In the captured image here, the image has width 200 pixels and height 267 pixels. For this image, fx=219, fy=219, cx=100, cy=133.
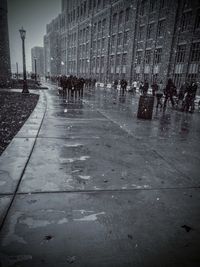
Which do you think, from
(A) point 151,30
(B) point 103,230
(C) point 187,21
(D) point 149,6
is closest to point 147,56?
(A) point 151,30

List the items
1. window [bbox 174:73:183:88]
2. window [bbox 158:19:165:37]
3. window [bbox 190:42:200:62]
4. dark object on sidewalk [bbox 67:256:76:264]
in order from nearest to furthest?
1. dark object on sidewalk [bbox 67:256:76:264]
2. window [bbox 190:42:200:62]
3. window [bbox 174:73:183:88]
4. window [bbox 158:19:165:37]

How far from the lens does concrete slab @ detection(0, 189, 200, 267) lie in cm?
209

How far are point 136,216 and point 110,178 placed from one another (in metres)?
1.09

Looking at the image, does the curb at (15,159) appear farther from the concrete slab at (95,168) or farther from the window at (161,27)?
the window at (161,27)

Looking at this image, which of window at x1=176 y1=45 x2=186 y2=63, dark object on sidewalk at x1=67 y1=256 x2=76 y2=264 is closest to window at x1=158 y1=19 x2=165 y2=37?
window at x1=176 y1=45 x2=186 y2=63

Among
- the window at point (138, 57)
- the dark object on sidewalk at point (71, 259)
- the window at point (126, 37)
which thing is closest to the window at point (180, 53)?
the window at point (138, 57)

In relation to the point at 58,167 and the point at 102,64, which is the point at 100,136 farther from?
the point at 102,64

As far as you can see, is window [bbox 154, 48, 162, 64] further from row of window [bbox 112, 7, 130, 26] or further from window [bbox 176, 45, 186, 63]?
row of window [bbox 112, 7, 130, 26]

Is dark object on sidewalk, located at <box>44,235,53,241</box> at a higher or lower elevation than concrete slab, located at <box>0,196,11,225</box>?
lower

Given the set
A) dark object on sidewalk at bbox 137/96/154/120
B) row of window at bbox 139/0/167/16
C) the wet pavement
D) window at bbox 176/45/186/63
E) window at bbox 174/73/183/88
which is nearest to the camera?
the wet pavement

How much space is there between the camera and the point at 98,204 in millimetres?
2982

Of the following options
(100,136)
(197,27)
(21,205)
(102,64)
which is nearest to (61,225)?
(21,205)

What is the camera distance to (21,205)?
9.37ft

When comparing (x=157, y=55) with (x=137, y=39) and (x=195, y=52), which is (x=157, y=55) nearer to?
(x=137, y=39)
